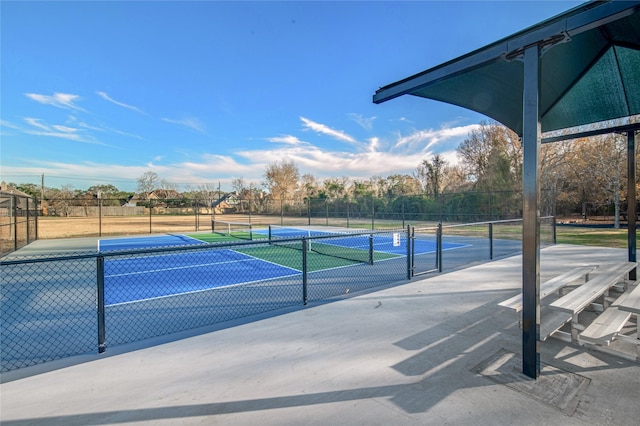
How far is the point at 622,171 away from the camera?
19844 mm

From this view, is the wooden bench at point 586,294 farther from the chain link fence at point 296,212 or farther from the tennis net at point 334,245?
the chain link fence at point 296,212

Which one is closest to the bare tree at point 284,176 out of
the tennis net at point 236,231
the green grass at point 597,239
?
the tennis net at point 236,231

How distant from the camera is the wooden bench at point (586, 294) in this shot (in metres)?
3.00

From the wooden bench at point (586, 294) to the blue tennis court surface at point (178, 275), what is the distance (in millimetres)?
5472

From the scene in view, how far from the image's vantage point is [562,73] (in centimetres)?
388

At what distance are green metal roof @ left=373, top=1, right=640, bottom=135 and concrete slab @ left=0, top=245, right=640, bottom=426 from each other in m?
2.85

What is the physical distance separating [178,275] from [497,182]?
24929 mm

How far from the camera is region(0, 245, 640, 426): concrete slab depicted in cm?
209

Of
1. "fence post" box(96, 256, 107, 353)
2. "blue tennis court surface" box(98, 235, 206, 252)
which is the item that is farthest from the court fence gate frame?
"blue tennis court surface" box(98, 235, 206, 252)

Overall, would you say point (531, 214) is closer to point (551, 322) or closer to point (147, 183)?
point (551, 322)

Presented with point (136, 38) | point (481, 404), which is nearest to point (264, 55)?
point (136, 38)

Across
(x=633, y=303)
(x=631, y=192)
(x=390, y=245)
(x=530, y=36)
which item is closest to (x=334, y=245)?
A: (x=390, y=245)

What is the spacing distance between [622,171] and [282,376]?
27168 mm

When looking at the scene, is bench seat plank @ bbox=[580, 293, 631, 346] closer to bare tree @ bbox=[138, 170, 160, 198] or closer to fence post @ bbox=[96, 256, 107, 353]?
fence post @ bbox=[96, 256, 107, 353]
